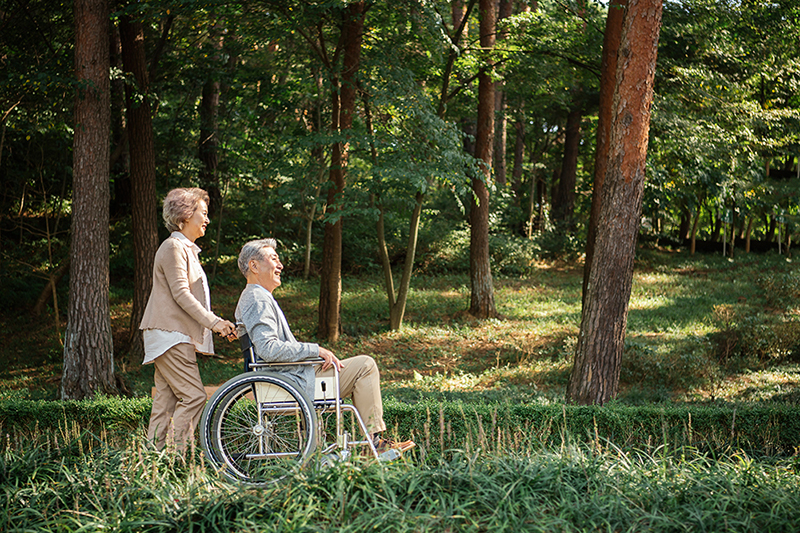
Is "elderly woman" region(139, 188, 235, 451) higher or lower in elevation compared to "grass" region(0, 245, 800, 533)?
higher

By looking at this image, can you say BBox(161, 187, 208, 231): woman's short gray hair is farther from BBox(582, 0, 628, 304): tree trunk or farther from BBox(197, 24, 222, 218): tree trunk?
BBox(197, 24, 222, 218): tree trunk

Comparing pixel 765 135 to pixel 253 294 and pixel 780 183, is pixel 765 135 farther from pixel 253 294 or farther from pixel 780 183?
pixel 253 294

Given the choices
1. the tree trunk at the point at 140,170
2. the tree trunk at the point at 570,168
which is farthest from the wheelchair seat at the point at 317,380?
the tree trunk at the point at 570,168

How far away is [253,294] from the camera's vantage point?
11.7 feet

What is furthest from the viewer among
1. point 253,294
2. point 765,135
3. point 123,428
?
point 765,135

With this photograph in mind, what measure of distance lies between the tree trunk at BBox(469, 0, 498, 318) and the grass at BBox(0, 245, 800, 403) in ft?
1.47

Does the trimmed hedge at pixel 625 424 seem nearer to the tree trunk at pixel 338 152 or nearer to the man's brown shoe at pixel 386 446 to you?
the man's brown shoe at pixel 386 446

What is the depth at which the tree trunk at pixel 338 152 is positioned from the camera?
858cm

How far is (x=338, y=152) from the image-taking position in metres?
9.02

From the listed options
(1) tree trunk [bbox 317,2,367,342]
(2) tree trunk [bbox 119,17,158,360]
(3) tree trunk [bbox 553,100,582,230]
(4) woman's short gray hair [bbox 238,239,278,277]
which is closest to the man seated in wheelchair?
(4) woman's short gray hair [bbox 238,239,278,277]

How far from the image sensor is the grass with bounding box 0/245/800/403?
747cm

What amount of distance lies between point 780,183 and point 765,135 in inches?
125

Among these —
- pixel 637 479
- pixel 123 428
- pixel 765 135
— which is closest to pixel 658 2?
pixel 637 479

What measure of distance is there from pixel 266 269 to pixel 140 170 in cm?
566
